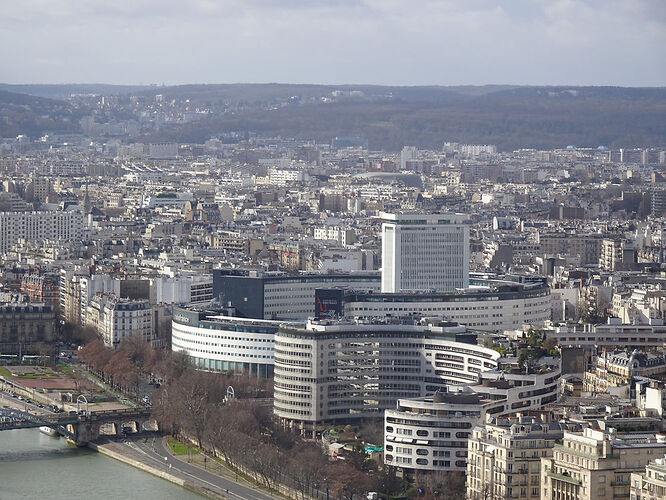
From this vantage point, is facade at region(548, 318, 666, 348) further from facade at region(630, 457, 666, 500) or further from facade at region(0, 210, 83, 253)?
facade at region(0, 210, 83, 253)

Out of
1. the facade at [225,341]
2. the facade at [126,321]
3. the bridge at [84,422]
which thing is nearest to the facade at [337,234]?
the facade at [126,321]

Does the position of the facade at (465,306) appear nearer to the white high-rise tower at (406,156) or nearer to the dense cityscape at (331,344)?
the dense cityscape at (331,344)

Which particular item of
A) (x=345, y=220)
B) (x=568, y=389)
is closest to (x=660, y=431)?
(x=568, y=389)

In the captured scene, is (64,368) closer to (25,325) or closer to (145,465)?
(25,325)

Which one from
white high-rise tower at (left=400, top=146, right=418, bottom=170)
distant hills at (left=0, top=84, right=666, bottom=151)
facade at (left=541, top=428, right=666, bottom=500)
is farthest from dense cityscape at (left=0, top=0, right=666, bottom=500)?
distant hills at (left=0, top=84, right=666, bottom=151)

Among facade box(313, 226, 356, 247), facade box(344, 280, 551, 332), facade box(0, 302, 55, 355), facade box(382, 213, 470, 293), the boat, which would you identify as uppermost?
facade box(382, 213, 470, 293)

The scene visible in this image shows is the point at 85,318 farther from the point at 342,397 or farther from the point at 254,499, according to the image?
the point at 254,499

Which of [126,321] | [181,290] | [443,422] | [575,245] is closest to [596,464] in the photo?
[443,422]
